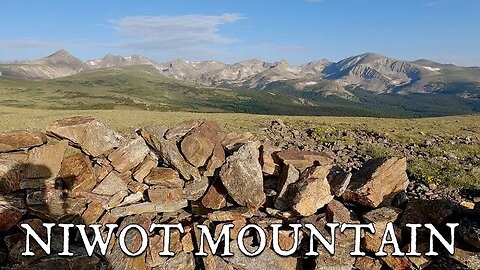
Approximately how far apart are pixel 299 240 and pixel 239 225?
168 cm

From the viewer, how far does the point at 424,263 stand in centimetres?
1091

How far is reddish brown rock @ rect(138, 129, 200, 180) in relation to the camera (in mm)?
13070

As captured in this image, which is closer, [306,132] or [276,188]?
[276,188]

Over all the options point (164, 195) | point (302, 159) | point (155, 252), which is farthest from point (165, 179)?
point (302, 159)

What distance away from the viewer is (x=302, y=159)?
1340cm

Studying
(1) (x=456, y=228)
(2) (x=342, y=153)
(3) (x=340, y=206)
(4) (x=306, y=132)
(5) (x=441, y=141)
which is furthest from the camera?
(4) (x=306, y=132)

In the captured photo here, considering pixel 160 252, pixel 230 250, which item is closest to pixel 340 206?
pixel 230 250

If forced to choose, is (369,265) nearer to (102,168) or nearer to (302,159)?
(302,159)

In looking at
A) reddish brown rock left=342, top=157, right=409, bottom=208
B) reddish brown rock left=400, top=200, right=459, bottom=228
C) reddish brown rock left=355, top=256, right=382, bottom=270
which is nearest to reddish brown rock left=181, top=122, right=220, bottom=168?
reddish brown rock left=342, top=157, right=409, bottom=208

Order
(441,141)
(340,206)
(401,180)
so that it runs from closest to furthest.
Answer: (340,206) → (401,180) → (441,141)

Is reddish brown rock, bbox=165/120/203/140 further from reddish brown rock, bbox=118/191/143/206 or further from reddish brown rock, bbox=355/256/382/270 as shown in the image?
reddish brown rock, bbox=355/256/382/270

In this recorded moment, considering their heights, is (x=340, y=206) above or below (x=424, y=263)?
above

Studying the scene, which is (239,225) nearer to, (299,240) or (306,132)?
(299,240)

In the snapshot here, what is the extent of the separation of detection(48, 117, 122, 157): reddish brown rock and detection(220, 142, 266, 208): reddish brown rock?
3879 mm
